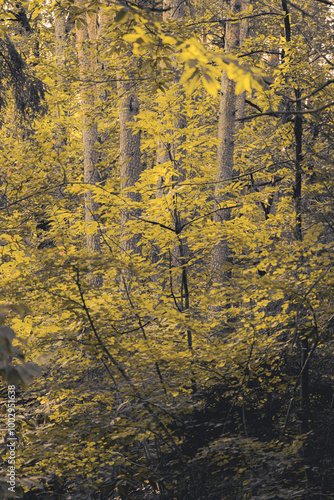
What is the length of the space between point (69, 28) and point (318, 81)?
10.1 meters

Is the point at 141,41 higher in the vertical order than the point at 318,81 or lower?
lower

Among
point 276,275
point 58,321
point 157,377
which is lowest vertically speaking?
point 157,377

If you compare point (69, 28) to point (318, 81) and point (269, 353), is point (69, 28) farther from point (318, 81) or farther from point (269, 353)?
point (269, 353)

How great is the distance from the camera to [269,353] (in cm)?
432

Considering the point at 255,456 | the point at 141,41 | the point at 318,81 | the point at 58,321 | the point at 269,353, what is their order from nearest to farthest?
1. the point at 141,41
2. the point at 255,456
3. the point at 269,353
4. the point at 58,321
5. the point at 318,81

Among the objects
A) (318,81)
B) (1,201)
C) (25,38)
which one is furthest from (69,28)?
(318,81)

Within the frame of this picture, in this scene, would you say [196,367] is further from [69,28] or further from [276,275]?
[69,28]

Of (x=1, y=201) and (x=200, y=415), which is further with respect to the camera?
(x=1, y=201)

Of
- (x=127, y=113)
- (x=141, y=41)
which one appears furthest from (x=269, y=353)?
(x=127, y=113)

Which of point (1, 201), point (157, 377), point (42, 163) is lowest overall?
point (157, 377)

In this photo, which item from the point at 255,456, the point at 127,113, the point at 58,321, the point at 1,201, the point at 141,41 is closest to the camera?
the point at 141,41

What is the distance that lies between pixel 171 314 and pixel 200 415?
1.23m

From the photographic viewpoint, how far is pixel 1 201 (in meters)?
7.02

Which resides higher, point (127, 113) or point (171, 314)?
point (127, 113)
